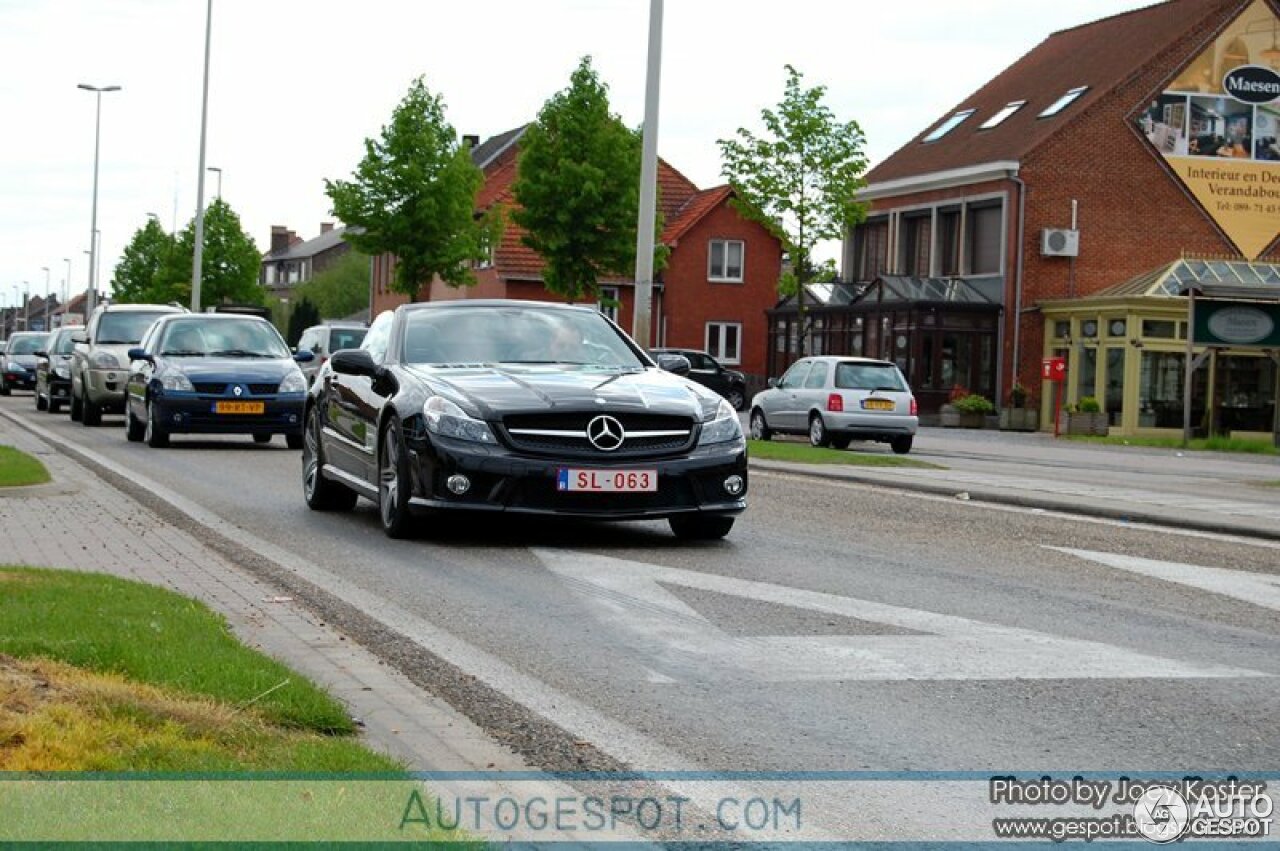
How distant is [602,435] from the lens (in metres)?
11.4

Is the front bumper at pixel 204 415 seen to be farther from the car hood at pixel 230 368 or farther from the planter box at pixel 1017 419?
the planter box at pixel 1017 419

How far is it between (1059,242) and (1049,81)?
8.12 m

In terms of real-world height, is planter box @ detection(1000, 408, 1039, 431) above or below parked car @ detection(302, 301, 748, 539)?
above

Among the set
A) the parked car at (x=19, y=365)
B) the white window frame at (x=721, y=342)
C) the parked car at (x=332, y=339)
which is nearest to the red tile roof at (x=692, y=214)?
the white window frame at (x=721, y=342)

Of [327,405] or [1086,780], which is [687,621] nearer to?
[1086,780]

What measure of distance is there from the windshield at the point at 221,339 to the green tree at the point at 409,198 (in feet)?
118

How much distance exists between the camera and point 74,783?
477 cm

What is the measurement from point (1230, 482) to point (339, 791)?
20.3 m

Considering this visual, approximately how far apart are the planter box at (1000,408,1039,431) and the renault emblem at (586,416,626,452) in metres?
41.0

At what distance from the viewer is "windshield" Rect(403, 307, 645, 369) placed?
1300 cm

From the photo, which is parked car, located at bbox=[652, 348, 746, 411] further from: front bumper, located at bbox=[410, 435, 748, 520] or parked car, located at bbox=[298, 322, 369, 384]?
front bumper, located at bbox=[410, 435, 748, 520]

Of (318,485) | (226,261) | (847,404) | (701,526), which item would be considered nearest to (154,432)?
(318,485)

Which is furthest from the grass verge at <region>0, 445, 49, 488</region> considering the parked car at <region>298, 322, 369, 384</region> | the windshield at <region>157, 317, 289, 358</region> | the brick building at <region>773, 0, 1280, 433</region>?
the brick building at <region>773, 0, 1280, 433</region>

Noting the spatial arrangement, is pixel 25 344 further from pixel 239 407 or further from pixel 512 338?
pixel 512 338
